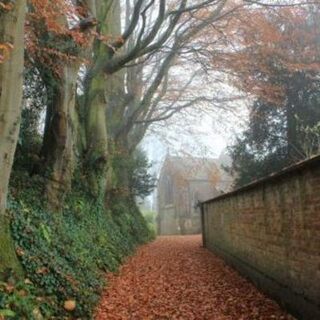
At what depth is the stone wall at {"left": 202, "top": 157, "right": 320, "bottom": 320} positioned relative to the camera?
6.20m

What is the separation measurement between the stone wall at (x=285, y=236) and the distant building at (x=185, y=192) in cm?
2952

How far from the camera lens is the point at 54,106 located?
411 inches

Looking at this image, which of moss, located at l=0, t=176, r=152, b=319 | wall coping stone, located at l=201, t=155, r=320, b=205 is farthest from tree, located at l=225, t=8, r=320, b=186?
wall coping stone, located at l=201, t=155, r=320, b=205

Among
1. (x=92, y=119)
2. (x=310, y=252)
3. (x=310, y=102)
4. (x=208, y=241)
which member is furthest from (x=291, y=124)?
(x=310, y=252)

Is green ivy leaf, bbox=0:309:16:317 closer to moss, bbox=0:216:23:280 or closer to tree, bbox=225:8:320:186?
moss, bbox=0:216:23:280

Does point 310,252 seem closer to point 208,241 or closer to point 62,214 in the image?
point 62,214

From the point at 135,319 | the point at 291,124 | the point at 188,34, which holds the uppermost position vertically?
the point at 188,34

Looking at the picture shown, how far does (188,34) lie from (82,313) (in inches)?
442

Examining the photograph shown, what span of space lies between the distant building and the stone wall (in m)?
29.5

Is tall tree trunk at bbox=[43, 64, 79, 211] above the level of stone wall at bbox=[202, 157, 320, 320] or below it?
above

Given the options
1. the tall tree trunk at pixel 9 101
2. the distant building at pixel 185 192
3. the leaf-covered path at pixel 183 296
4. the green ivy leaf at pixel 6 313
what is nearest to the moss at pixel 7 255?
the tall tree trunk at pixel 9 101

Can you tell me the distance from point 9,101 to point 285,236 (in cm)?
464

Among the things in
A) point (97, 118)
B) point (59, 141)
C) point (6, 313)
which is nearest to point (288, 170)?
point (6, 313)

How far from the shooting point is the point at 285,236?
7.49 meters
